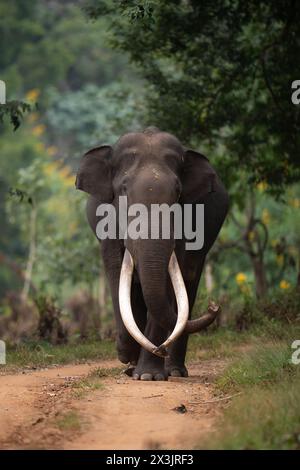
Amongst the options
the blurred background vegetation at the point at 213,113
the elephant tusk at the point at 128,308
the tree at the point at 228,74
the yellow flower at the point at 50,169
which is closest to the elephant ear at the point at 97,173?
the elephant tusk at the point at 128,308

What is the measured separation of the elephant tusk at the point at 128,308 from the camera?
9.02 m

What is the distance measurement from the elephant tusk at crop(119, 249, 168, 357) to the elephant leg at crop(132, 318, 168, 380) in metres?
0.32

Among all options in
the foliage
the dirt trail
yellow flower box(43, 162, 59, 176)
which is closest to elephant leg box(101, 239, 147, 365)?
the dirt trail

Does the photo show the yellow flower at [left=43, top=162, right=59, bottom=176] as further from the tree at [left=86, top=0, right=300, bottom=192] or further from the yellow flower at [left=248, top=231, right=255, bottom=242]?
the tree at [left=86, top=0, right=300, bottom=192]

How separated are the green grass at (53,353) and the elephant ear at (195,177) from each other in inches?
101

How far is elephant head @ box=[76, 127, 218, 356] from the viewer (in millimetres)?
9234

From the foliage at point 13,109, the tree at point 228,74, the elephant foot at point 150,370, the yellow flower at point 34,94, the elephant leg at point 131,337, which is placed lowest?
the elephant foot at point 150,370

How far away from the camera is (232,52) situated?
1484 centimetres

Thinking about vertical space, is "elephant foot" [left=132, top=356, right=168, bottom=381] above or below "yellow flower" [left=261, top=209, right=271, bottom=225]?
below

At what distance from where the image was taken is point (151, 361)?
9719mm

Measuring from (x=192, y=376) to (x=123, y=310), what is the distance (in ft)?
4.54

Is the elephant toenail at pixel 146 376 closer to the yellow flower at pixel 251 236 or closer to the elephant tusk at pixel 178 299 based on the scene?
the elephant tusk at pixel 178 299
